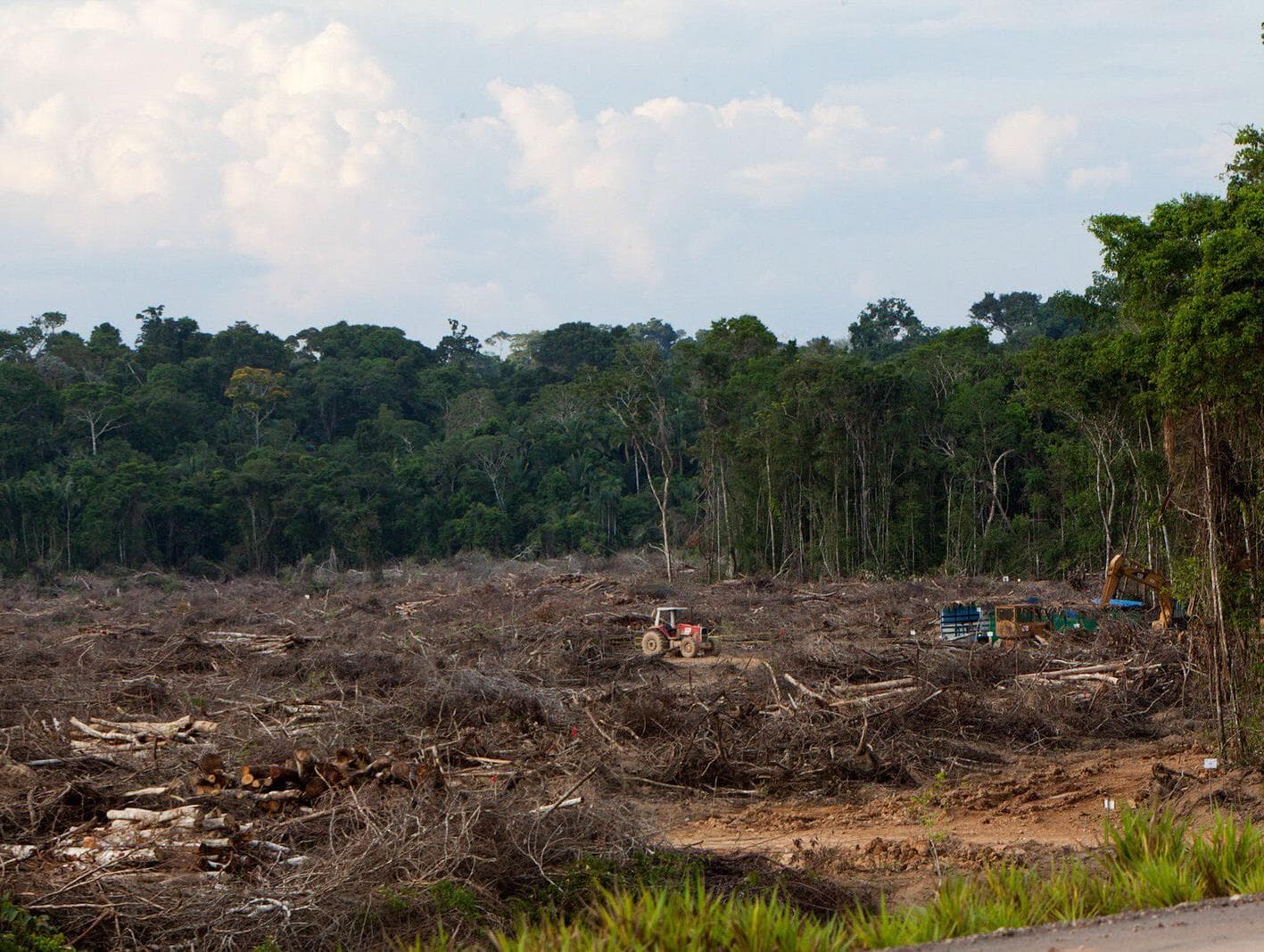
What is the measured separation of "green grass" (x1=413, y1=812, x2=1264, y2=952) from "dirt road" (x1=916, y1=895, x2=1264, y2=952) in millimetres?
207

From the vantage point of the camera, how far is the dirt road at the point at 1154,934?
5.73 meters

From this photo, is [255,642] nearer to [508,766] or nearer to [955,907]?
[508,766]

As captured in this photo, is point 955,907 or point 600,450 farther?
point 600,450

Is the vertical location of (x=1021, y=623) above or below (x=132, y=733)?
below

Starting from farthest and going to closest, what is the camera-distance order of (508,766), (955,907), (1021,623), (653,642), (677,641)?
(677,641)
(653,642)
(1021,623)
(508,766)
(955,907)

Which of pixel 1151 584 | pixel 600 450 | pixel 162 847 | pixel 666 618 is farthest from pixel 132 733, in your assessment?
pixel 600 450

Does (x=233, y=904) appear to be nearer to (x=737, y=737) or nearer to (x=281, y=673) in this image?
(x=737, y=737)

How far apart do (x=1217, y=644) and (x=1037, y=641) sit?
8897mm

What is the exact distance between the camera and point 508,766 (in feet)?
40.1

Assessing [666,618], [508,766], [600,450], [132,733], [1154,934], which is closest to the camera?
[1154,934]

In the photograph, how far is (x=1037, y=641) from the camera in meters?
20.6

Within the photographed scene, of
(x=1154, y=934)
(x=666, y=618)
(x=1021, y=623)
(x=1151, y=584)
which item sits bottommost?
(x=1021, y=623)

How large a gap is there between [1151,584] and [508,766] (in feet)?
40.9

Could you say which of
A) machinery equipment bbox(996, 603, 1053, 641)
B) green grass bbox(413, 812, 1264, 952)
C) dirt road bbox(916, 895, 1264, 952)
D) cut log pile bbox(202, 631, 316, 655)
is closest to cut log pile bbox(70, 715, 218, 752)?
green grass bbox(413, 812, 1264, 952)
